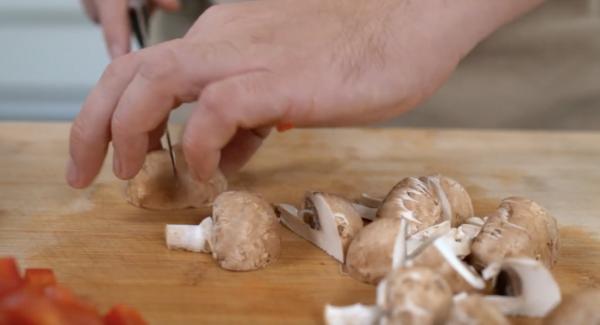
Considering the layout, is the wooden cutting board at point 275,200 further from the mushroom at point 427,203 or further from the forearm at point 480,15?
the forearm at point 480,15

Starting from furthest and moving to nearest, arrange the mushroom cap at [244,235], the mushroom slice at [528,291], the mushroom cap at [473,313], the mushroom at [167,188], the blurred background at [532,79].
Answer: the blurred background at [532,79] → the mushroom at [167,188] → the mushroom cap at [244,235] → the mushroom slice at [528,291] → the mushroom cap at [473,313]

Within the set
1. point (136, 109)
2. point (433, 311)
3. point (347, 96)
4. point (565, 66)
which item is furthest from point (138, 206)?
point (565, 66)

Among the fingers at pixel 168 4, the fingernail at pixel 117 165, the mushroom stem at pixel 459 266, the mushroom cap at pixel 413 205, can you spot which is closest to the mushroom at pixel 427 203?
the mushroom cap at pixel 413 205

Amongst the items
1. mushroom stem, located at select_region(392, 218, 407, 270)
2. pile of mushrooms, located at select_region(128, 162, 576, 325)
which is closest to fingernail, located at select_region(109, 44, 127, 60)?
pile of mushrooms, located at select_region(128, 162, 576, 325)

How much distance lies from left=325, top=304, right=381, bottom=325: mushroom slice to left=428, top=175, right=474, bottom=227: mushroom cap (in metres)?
0.32

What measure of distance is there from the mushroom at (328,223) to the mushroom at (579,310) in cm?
36

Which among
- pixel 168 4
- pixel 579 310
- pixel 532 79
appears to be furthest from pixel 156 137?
pixel 532 79

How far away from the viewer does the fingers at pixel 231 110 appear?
4.04 feet

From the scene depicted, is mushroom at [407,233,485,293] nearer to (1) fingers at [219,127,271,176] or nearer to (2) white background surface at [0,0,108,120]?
(1) fingers at [219,127,271,176]

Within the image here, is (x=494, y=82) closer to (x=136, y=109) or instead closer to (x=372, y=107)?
(x=372, y=107)

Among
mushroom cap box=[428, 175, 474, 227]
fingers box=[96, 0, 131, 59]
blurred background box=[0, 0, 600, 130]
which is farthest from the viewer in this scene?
blurred background box=[0, 0, 600, 130]

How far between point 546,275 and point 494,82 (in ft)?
3.27

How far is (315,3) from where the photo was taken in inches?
56.2

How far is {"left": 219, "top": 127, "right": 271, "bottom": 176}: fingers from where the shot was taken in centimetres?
153
